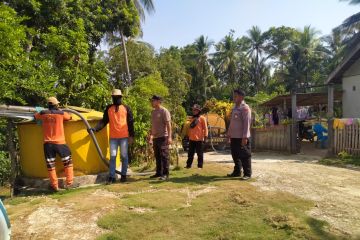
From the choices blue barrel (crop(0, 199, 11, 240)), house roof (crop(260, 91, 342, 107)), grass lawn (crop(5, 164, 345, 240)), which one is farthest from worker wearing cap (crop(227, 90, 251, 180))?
house roof (crop(260, 91, 342, 107))

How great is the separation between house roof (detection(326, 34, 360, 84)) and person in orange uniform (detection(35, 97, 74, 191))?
12472mm

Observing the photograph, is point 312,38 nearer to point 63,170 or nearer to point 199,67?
point 199,67

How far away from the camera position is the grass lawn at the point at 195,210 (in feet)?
16.2

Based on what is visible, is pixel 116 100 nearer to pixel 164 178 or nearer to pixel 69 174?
pixel 69 174

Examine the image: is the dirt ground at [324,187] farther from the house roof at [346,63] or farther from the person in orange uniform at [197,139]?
the house roof at [346,63]

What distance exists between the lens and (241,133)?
8172 millimetres

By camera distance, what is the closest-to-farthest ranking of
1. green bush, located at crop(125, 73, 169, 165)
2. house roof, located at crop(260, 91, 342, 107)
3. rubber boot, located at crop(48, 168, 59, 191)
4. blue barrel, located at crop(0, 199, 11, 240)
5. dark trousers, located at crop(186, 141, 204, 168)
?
blue barrel, located at crop(0, 199, 11, 240), rubber boot, located at crop(48, 168, 59, 191), dark trousers, located at crop(186, 141, 204, 168), green bush, located at crop(125, 73, 169, 165), house roof, located at crop(260, 91, 342, 107)

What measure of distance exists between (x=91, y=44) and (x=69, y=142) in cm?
976

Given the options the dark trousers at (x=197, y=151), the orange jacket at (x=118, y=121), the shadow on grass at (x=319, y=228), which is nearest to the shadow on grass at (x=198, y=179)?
the orange jacket at (x=118, y=121)

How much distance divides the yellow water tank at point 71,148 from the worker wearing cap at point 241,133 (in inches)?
111

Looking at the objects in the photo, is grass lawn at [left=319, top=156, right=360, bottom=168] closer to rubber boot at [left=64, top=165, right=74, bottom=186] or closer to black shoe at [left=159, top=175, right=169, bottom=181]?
black shoe at [left=159, top=175, right=169, bottom=181]

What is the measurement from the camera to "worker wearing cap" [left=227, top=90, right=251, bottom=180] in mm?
8078

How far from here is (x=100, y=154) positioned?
8.29 metres

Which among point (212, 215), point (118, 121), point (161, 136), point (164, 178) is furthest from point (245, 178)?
point (118, 121)
